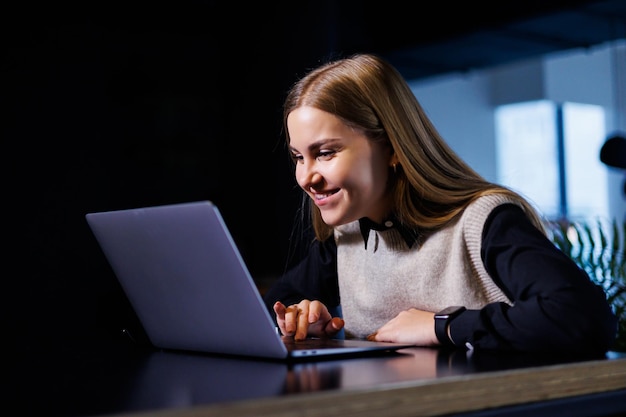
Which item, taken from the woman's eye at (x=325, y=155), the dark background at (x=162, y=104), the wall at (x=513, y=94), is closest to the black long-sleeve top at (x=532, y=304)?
the woman's eye at (x=325, y=155)

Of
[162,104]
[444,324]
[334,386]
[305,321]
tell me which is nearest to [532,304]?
[444,324]

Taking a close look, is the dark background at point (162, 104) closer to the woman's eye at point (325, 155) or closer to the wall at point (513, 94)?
the woman's eye at point (325, 155)

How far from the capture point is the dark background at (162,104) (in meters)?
4.29

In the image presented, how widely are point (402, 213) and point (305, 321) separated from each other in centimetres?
29

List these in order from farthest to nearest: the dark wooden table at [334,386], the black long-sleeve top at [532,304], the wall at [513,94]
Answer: the wall at [513,94], the black long-sleeve top at [532,304], the dark wooden table at [334,386]

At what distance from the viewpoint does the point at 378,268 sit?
5.53 ft

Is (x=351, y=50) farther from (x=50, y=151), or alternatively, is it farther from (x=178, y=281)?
(x=178, y=281)

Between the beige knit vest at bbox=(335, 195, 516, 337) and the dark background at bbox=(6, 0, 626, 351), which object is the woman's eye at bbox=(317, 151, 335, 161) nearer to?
the beige knit vest at bbox=(335, 195, 516, 337)

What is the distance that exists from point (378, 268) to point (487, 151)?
8296mm

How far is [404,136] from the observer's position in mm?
1535

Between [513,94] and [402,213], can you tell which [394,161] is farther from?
[513,94]

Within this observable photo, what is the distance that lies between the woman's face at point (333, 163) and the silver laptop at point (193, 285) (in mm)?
281

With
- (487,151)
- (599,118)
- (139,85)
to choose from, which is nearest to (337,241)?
(139,85)

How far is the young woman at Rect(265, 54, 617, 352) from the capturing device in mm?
1329
